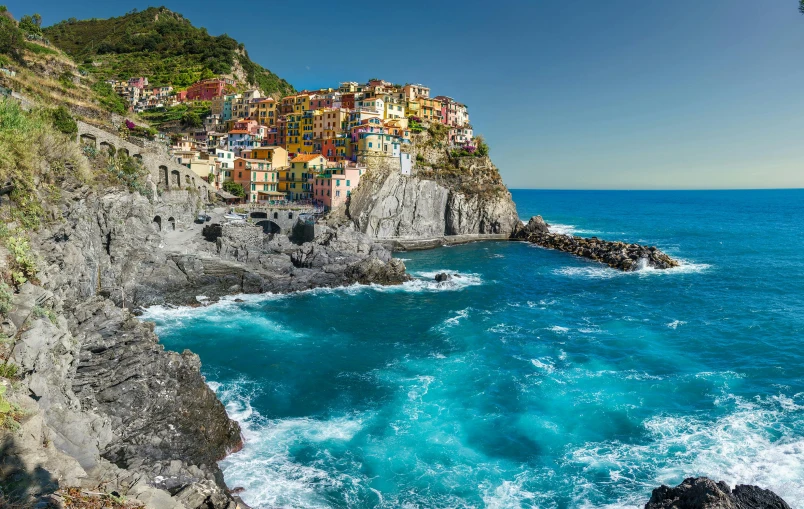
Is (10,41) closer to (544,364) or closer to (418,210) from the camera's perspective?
(418,210)

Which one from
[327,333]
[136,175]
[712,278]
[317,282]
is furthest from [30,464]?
[712,278]

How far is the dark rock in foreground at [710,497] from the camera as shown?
51.3 ft

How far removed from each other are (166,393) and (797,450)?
2708cm

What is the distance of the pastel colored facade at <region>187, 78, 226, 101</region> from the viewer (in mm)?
112812

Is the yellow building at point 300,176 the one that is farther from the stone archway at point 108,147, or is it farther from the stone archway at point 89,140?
the stone archway at point 89,140

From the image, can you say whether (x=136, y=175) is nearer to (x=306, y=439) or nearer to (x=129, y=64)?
(x=306, y=439)

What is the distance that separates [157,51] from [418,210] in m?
106

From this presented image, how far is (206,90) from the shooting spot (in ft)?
375

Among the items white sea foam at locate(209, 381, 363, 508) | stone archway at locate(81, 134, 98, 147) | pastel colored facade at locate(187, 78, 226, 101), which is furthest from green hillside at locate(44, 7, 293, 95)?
white sea foam at locate(209, 381, 363, 508)

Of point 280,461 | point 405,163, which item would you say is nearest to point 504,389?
point 280,461

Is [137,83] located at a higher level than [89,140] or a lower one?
higher

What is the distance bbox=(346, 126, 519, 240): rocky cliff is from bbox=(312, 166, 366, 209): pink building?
4.23ft

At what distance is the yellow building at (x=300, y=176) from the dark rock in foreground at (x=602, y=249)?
3333 centimetres

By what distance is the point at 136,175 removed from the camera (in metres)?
51.2
